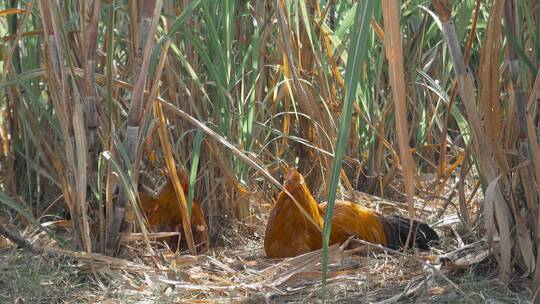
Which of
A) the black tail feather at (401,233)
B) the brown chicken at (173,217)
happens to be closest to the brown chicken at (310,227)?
the black tail feather at (401,233)

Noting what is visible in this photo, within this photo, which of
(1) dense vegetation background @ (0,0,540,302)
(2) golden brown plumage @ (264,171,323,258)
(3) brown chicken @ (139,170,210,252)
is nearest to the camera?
(1) dense vegetation background @ (0,0,540,302)

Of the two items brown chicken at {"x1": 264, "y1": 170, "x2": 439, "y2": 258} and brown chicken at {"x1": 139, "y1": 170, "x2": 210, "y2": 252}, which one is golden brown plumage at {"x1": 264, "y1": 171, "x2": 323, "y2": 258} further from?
brown chicken at {"x1": 139, "y1": 170, "x2": 210, "y2": 252}

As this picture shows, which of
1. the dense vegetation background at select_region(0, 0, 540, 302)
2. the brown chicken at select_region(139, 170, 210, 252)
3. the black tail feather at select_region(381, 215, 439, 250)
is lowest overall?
the black tail feather at select_region(381, 215, 439, 250)

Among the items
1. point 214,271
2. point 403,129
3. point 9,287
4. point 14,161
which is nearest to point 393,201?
point 214,271

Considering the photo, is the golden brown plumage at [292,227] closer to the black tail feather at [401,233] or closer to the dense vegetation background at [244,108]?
the dense vegetation background at [244,108]

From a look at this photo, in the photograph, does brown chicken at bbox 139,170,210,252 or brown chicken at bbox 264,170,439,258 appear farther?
brown chicken at bbox 139,170,210,252

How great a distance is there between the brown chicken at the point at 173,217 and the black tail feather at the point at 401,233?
1.40ft

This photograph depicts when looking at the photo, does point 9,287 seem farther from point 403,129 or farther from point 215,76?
point 403,129

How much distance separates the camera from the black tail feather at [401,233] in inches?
80.8

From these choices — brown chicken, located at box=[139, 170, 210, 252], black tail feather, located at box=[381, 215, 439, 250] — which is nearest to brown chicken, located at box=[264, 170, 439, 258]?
black tail feather, located at box=[381, 215, 439, 250]

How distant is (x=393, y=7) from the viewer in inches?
38.2

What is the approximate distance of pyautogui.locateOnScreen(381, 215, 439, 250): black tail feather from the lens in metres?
2.05

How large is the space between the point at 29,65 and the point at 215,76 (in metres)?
0.69

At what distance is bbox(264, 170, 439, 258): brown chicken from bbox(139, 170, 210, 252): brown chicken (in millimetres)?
168
